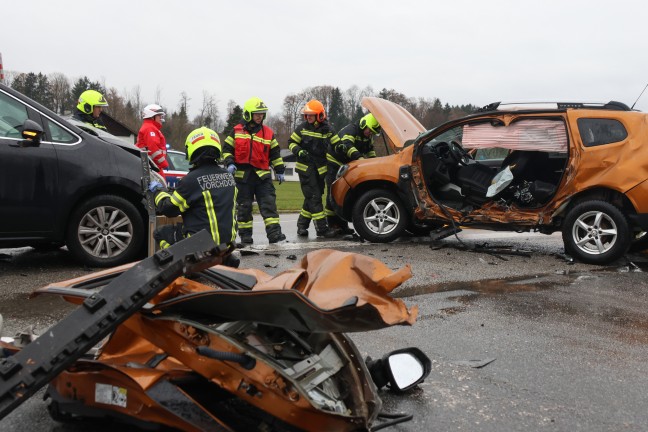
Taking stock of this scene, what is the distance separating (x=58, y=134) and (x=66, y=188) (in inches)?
21.1

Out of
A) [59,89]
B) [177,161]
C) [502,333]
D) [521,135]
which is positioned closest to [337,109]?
[59,89]

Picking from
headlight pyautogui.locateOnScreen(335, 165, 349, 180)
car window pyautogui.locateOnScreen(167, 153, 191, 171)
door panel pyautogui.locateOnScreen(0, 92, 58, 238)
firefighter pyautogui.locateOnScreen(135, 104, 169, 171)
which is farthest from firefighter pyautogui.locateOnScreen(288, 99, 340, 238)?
car window pyautogui.locateOnScreen(167, 153, 191, 171)

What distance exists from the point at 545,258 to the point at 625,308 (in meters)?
2.27

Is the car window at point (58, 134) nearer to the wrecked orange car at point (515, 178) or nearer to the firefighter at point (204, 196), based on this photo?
the firefighter at point (204, 196)

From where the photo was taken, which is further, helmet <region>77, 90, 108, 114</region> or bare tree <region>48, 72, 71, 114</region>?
bare tree <region>48, 72, 71, 114</region>

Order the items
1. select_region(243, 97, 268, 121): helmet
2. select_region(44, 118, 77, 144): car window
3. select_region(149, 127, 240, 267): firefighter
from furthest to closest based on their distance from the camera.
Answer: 1. select_region(243, 97, 268, 121): helmet
2. select_region(44, 118, 77, 144): car window
3. select_region(149, 127, 240, 267): firefighter

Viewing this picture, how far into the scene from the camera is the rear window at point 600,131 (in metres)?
6.92

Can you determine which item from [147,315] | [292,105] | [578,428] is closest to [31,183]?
[147,315]

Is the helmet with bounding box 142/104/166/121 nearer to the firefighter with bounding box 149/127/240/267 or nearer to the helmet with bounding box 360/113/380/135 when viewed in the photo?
the helmet with bounding box 360/113/380/135

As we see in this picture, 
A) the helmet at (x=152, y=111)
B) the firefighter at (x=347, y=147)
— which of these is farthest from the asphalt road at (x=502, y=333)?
the helmet at (x=152, y=111)

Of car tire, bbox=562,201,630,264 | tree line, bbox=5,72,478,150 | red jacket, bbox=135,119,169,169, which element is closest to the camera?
car tire, bbox=562,201,630,264

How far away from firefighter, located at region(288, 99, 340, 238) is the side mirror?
6077 millimetres

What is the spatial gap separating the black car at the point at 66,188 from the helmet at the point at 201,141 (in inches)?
59.5

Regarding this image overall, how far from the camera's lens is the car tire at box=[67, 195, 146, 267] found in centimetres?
589
